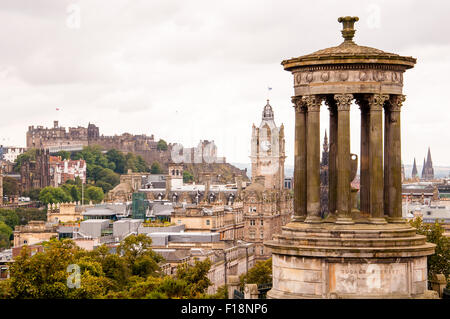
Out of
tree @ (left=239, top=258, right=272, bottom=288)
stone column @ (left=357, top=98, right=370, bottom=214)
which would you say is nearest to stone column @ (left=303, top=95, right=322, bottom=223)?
stone column @ (left=357, top=98, right=370, bottom=214)

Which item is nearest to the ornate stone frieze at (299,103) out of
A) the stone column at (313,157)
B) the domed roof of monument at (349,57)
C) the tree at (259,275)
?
the stone column at (313,157)

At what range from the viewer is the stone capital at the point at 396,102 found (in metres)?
45.4

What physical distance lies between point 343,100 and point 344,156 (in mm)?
2000

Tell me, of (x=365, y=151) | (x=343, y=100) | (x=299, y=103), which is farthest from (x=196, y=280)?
(x=343, y=100)

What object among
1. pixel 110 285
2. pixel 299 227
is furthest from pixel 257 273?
pixel 299 227

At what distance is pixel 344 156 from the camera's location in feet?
147

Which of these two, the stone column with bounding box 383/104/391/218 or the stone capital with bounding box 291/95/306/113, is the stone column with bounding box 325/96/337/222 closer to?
the stone capital with bounding box 291/95/306/113

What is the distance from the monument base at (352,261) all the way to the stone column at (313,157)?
68 centimetres

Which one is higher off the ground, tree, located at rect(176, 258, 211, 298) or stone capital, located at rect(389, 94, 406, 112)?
stone capital, located at rect(389, 94, 406, 112)

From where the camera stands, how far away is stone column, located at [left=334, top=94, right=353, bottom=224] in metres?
44.7

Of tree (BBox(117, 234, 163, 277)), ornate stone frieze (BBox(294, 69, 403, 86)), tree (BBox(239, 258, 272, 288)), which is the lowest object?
tree (BBox(239, 258, 272, 288))

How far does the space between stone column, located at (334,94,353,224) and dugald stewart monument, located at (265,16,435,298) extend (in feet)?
0.12

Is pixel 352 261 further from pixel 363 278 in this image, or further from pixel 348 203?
pixel 348 203
